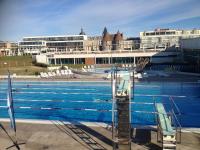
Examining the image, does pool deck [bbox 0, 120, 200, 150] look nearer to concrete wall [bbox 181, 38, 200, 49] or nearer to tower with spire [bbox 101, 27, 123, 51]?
concrete wall [bbox 181, 38, 200, 49]

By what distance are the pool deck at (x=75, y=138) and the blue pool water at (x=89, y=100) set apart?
1672 millimetres

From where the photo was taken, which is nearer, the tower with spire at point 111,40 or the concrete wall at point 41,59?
the concrete wall at point 41,59

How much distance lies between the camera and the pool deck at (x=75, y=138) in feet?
23.0

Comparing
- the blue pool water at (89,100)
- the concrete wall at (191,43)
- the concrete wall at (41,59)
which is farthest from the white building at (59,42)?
the blue pool water at (89,100)

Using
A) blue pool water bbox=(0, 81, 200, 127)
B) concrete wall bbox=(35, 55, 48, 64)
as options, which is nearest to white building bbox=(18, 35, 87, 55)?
concrete wall bbox=(35, 55, 48, 64)

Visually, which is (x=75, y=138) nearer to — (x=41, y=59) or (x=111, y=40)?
(x=41, y=59)

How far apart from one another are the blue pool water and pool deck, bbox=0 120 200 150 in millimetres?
1672

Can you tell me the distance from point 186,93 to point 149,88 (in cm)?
231

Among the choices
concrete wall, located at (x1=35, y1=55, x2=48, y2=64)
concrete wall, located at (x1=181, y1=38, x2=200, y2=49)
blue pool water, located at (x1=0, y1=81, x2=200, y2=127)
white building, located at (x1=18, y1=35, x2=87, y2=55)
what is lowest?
blue pool water, located at (x1=0, y1=81, x2=200, y2=127)

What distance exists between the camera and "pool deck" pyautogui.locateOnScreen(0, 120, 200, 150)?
7.02m

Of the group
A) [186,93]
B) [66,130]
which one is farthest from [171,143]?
[186,93]

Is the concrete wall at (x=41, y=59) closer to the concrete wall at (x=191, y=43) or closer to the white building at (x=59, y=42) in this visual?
the concrete wall at (x=191, y=43)

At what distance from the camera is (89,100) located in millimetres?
14969

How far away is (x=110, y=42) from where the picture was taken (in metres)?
61.6
